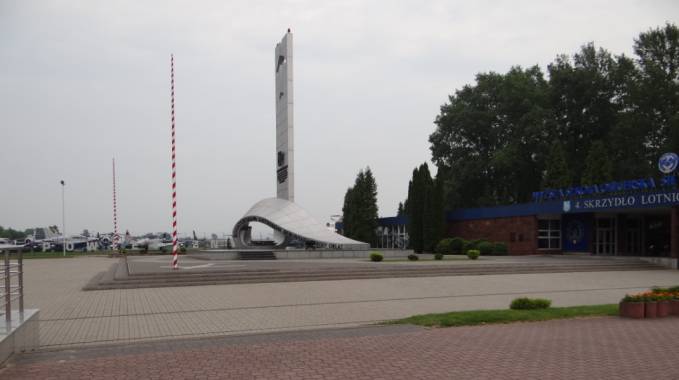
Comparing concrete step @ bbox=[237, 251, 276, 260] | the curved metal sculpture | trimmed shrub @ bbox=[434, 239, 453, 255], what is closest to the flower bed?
concrete step @ bbox=[237, 251, 276, 260]

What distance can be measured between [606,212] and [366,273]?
20.4m

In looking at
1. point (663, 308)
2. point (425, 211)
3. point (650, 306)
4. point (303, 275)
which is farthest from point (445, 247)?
point (650, 306)

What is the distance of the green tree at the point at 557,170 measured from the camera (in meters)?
45.0

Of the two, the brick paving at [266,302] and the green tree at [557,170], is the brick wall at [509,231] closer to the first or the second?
the green tree at [557,170]

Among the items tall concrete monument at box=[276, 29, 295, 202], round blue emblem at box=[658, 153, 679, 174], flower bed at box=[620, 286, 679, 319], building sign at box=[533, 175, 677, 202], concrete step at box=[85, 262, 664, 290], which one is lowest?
concrete step at box=[85, 262, 664, 290]

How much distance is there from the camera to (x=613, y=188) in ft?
106

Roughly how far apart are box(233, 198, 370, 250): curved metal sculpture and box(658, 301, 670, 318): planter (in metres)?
26.5

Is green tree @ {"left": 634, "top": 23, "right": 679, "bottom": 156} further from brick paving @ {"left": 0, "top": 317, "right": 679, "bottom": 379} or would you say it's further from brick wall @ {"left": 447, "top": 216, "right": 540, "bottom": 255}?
brick paving @ {"left": 0, "top": 317, "right": 679, "bottom": 379}

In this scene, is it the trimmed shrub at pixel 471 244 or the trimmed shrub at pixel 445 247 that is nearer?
the trimmed shrub at pixel 471 244

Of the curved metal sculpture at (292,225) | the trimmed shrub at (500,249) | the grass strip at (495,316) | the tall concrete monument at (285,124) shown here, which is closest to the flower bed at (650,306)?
the grass strip at (495,316)

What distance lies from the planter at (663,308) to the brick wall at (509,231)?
26864 mm

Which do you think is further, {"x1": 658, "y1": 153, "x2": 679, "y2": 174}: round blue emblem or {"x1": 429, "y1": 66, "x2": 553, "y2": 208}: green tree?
{"x1": 429, "y1": 66, "x2": 553, "y2": 208}: green tree

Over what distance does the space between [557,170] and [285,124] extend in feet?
74.0

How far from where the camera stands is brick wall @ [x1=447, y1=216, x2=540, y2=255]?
37.5 metres
